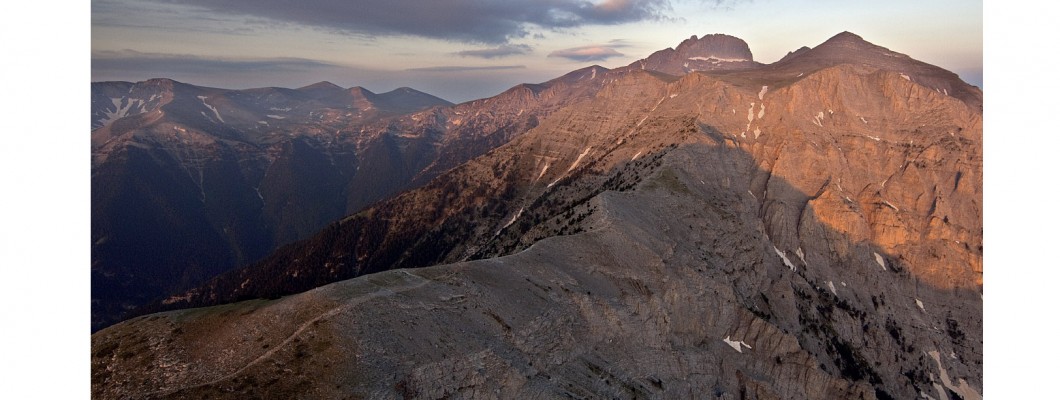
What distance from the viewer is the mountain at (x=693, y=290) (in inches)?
2039

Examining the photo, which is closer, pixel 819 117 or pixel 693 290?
pixel 693 290

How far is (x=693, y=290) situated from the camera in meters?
91.3

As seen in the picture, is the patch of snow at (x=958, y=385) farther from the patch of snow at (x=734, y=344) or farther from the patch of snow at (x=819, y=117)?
the patch of snow at (x=819, y=117)

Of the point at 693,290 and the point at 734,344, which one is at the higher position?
the point at 693,290

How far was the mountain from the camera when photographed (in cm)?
5178

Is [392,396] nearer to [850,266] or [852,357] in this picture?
[852,357]

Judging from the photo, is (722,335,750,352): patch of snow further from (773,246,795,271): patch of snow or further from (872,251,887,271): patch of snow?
(872,251,887,271): patch of snow

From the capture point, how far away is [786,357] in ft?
317

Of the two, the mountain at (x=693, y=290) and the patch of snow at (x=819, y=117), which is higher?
the patch of snow at (x=819, y=117)

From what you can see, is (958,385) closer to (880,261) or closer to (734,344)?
(880,261)

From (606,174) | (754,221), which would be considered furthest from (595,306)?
(606,174)

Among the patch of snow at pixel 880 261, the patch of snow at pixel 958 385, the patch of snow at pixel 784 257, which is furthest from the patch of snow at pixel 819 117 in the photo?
the patch of snow at pixel 958 385

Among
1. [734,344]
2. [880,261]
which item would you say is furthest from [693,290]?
[880,261]

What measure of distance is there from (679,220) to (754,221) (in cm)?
3118
